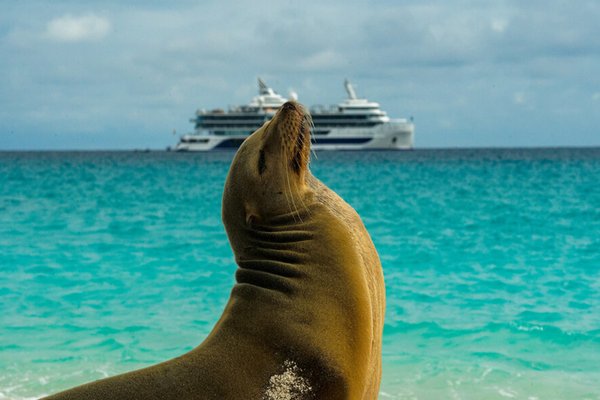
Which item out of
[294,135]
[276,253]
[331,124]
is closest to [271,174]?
[294,135]

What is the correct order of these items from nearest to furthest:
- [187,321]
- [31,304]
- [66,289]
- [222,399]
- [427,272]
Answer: [222,399] < [187,321] < [31,304] < [66,289] < [427,272]

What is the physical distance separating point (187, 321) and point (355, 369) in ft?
24.6

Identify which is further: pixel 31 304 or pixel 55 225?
pixel 55 225

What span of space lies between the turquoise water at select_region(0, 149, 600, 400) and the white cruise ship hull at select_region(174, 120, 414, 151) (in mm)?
80469

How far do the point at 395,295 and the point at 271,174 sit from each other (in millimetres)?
8648

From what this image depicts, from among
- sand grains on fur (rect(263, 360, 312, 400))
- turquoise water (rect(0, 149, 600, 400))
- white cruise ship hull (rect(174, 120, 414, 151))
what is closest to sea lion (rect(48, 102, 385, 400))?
sand grains on fur (rect(263, 360, 312, 400))

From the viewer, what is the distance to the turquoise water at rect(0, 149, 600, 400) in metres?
7.95

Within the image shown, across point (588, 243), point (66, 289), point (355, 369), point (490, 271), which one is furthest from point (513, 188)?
point (355, 369)

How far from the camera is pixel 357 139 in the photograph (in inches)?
4213

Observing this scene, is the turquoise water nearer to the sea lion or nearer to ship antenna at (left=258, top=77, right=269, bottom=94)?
the sea lion

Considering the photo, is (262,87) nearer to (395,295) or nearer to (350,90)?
(350,90)

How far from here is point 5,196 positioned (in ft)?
107

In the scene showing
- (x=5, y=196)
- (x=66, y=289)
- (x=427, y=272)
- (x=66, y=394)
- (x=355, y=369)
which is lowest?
(x=66, y=394)

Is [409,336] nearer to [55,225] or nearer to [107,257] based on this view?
[107,257]
